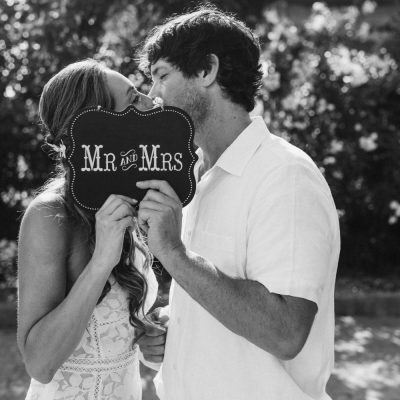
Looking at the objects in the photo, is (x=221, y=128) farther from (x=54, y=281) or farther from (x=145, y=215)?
(x=54, y=281)

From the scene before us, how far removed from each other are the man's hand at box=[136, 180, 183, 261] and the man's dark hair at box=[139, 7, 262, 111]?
1.81 ft

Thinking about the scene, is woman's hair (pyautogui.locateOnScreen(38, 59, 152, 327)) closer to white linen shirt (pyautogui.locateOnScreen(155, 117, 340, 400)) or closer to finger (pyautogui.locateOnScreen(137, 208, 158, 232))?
white linen shirt (pyautogui.locateOnScreen(155, 117, 340, 400))

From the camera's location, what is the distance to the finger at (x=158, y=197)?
1851mm

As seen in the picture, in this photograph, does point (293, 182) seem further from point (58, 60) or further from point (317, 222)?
point (58, 60)

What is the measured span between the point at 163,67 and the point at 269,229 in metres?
0.76

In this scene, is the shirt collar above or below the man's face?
below

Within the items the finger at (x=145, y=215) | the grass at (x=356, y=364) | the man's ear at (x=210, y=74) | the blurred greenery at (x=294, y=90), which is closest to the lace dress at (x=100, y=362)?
the finger at (x=145, y=215)

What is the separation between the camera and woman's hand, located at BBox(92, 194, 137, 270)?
1.88 meters

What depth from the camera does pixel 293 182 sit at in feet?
6.09

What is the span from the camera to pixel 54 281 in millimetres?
2035

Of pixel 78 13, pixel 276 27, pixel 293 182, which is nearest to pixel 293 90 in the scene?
pixel 276 27

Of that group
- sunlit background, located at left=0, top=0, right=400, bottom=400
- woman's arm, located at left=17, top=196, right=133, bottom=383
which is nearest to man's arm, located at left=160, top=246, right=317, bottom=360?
woman's arm, located at left=17, top=196, right=133, bottom=383

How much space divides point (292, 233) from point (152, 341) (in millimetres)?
724

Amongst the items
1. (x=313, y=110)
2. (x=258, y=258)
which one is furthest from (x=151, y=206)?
(x=313, y=110)
